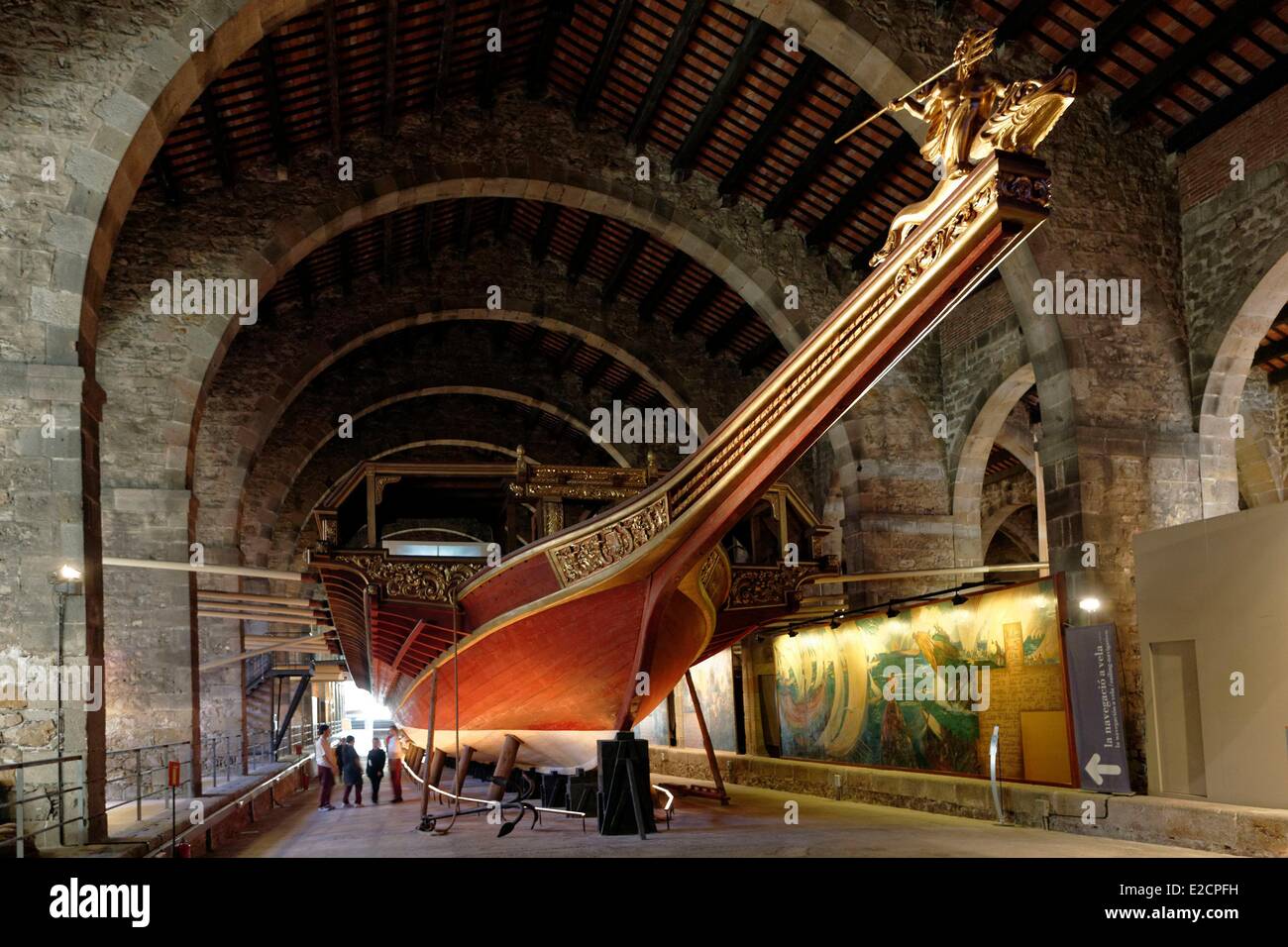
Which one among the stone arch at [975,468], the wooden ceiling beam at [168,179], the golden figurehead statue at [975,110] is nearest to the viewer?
the golden figurehead statue at [975,110]

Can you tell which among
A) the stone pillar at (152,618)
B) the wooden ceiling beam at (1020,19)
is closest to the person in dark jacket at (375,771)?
the stone pillar at (152,618)

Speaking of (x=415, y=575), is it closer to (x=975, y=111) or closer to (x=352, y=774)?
(x=352, y=774)

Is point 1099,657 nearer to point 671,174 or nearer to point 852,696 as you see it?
point 852,696

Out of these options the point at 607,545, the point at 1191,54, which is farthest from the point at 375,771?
the point at 1191,54

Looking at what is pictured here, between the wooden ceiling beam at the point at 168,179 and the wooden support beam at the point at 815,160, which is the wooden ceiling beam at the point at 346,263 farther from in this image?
the wooden support beam at the point at 815,160

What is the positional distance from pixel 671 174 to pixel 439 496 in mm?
5287

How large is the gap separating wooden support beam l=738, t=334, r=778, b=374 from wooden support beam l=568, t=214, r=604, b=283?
3.12m

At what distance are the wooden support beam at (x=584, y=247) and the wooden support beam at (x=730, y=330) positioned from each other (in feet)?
8.20

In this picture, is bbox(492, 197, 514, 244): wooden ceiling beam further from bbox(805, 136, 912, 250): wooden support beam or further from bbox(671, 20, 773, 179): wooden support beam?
bbox(805, 136, 912, 250): wooden support beam

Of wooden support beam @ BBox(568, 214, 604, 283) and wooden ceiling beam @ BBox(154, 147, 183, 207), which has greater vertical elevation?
wooden support beam @ BBox(568, 214, 604, 283)

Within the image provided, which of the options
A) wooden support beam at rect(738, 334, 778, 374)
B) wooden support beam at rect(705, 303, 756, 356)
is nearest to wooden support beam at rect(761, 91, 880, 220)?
wooden support beam at rect(705, 303, 756, 356)

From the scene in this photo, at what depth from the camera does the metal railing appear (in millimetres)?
5617

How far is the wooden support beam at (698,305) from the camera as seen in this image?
17.9 m
